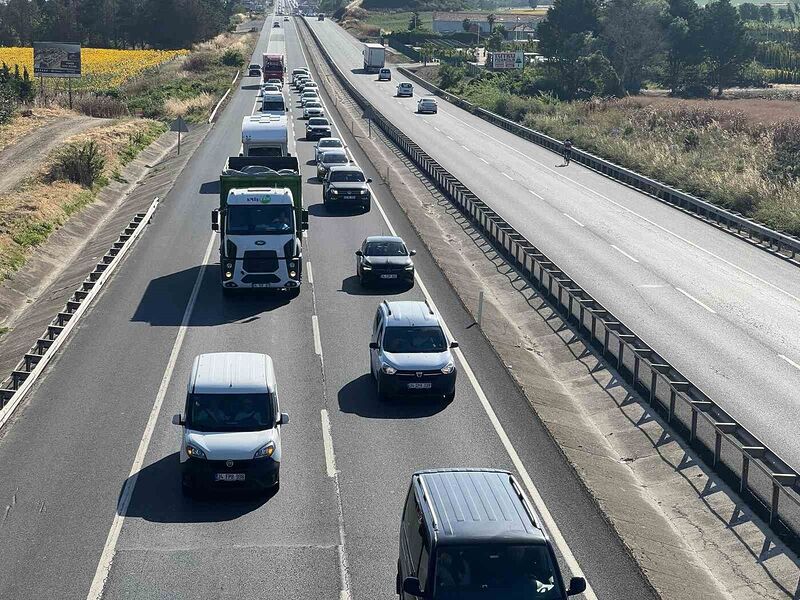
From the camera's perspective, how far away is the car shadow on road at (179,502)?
17781mm

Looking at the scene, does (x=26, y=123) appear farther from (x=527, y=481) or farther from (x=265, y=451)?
(x=527, y=481)

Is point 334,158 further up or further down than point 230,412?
further up

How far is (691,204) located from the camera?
172 ft

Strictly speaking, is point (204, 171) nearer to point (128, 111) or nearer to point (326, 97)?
point (128, 111)

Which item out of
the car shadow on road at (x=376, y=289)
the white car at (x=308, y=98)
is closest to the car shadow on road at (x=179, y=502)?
the car shadow on road at (x=376, y=289)

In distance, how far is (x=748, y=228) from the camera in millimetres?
45375

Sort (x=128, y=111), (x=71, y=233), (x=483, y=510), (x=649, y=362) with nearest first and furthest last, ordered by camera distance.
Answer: (x=483, y=510), (x=649, y=362), (x=71, y=233), (x=128, y=111)

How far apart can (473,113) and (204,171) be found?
44768mm

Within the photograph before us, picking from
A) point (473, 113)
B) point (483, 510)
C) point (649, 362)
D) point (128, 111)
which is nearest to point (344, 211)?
point (649, 362)

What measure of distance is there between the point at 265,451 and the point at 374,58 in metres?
121

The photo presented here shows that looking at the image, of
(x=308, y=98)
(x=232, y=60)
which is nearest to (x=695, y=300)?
(x=308, y=98)

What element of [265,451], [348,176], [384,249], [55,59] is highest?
[55,59]

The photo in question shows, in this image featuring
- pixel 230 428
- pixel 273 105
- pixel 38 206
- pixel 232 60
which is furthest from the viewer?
pixel 232 60

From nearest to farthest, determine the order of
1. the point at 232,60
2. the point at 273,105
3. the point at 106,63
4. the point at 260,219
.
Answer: the point at 260,219 < the point at 273,105 < the point at 232,60 < the point at 106,63
